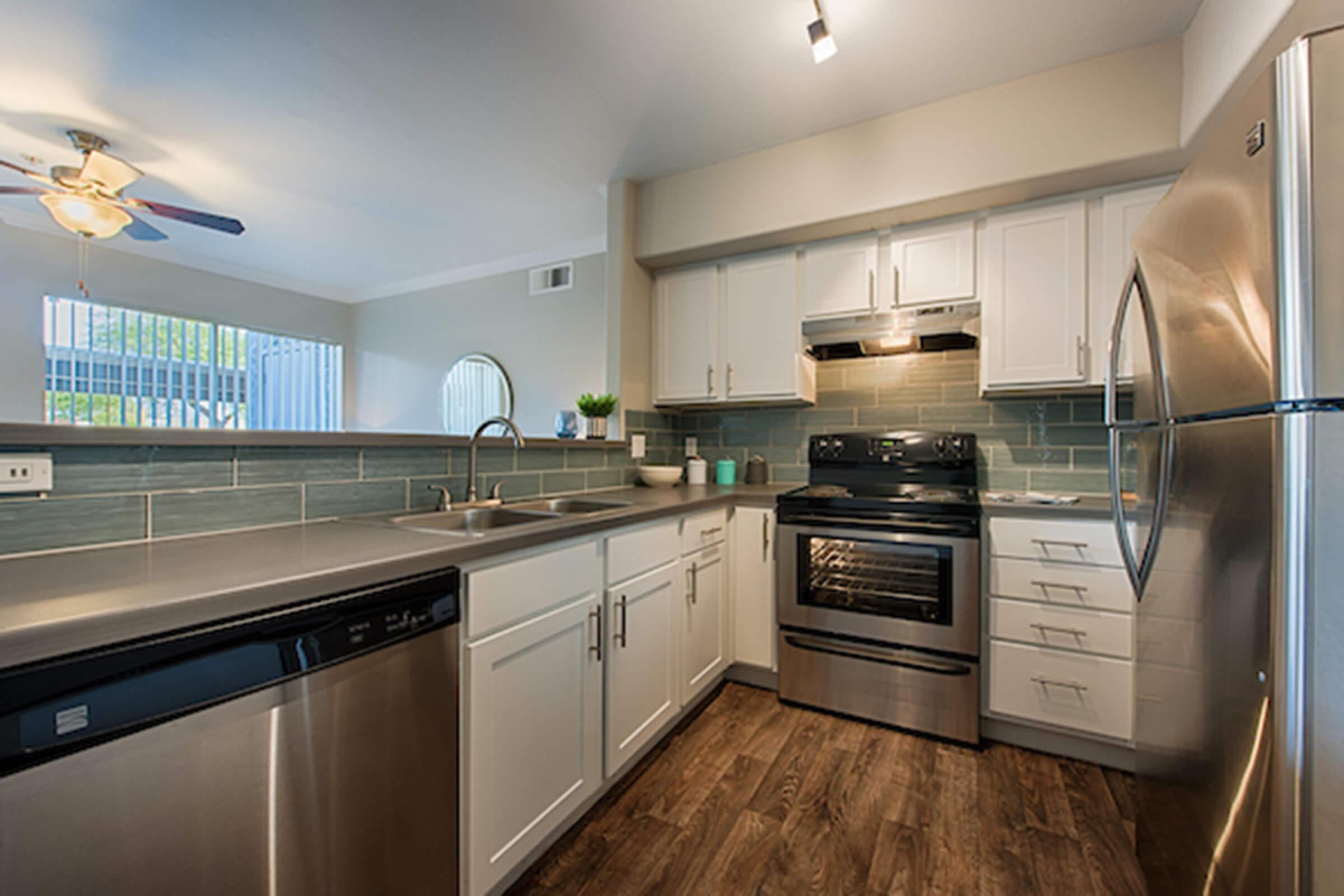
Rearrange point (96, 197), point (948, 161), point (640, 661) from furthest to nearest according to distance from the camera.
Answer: point (96, 197), point (948, 161), point (640, 661)

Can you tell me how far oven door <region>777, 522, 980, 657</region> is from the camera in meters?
2.00

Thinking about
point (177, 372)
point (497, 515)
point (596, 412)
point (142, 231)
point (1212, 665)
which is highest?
point (142, 231)

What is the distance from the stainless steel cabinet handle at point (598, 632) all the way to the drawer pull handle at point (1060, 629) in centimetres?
161

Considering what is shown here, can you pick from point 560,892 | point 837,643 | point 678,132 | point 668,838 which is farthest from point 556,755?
point 678,132

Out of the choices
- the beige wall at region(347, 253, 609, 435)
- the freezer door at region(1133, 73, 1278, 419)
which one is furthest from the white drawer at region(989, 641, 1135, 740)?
the beige wall at region(347, 253, 609, 435)

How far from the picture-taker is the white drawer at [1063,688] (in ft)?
6.00

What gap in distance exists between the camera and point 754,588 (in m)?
2.44

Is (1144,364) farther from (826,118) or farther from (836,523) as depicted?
(826,118)

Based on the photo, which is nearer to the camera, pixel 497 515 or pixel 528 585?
pixel 528 585

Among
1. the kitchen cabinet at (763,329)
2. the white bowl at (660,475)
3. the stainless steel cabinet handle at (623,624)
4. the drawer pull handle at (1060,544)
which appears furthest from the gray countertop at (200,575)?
the drawer pull handle at (1060,544)

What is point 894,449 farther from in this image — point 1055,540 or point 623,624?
point 623,624

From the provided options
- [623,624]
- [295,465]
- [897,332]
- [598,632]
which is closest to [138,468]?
[295,465]

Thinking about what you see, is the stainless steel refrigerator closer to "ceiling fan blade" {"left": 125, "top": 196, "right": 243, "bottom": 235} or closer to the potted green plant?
the potted green plant

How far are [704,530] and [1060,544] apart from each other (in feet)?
4.33
